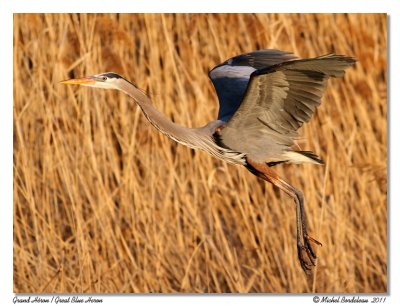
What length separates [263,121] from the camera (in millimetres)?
4594

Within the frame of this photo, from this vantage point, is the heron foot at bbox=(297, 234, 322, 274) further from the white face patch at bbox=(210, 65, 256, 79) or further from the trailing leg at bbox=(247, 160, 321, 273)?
the white face patch at bbox=(210, 65, 256, 79)

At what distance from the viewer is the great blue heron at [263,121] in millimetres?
4387

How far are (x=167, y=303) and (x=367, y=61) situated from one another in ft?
4.95

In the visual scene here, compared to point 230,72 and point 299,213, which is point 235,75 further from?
point 299,213

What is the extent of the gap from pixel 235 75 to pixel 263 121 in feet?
1.60

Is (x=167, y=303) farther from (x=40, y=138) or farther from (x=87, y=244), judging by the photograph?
(x=40, y=138)

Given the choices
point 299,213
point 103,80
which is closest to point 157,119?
point 103,80

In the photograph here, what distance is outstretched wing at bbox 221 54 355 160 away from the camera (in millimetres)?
4258

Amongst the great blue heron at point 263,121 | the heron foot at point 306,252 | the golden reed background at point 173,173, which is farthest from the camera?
the golden reed background at point 173,173

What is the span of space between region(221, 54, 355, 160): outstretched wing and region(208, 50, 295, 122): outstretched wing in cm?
14
